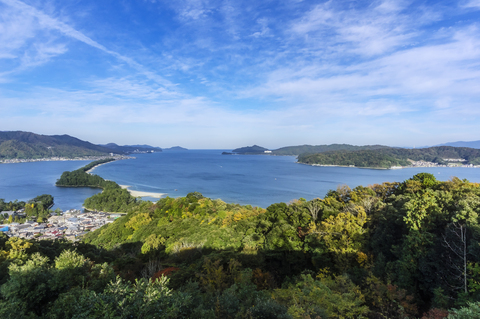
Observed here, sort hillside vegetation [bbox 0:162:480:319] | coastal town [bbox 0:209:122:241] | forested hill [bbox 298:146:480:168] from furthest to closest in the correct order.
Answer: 1. forested hill [bbox 298:146:480:168]
2. coastal town [bbox 0:209:122:241]
3. hillside vegetation [bbox 0:162:480:319]

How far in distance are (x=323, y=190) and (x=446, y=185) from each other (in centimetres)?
4106

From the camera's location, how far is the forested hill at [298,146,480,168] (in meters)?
104

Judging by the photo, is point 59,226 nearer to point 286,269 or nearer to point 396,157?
point 286,269

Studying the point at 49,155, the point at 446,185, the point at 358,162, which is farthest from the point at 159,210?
the point at 49,155

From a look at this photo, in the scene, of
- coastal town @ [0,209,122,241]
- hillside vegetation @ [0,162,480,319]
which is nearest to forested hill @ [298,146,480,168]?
hillside vegetation @ [0,162,480,319]

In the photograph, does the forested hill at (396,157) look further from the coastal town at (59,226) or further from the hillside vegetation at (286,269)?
the coastal town at (59,226)

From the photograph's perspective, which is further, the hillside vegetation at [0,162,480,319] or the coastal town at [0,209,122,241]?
the coastal town at [0,209,122,241]

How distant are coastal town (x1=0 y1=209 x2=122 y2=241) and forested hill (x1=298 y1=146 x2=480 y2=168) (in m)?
99.1

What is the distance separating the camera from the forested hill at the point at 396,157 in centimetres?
10444

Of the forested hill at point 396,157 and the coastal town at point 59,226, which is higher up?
the forested hill at point 396,157

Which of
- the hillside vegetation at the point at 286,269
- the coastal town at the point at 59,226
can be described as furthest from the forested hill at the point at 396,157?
the coastal town at the point at 59,226

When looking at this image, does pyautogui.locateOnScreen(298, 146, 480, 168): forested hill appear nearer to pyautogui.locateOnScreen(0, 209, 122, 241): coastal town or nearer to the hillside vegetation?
the hillside vegetation

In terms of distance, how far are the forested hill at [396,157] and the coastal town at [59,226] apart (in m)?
99.1

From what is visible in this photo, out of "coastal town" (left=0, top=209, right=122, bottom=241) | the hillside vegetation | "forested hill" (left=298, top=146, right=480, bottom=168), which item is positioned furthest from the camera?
"forested hill" (left=298, top=146, right=480, bottom=168)
